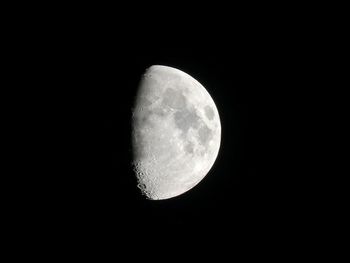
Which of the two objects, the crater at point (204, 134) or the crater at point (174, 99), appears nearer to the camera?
the crater at point (174, 99)

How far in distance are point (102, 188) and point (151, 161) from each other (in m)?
0.60

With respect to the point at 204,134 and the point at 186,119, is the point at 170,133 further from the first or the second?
the point at 204,134

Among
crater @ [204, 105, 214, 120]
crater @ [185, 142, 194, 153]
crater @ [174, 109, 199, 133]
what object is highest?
crater @ [204, 105, 214, 120]

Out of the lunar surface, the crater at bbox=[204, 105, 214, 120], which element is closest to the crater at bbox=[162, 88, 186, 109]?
the lunar surface

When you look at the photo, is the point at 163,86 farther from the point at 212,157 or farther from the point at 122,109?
the point at 212,157

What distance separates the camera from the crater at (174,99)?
3768 millimetres

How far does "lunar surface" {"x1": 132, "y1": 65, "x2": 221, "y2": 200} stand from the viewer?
368 centimetres

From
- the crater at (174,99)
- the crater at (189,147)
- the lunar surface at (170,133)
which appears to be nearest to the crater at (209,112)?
the lunar surface at (170,133)

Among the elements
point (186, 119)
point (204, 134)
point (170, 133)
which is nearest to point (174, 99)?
point (186, 119)

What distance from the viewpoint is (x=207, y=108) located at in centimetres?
416

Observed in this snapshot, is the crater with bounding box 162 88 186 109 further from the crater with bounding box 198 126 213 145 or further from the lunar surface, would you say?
the crater with bounding box 198 126 213 145

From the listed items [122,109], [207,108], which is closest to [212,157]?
[207,108]

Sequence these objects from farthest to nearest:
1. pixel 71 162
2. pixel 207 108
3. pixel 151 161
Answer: pixel 207 108, pixel 151 161, pixel 71 162

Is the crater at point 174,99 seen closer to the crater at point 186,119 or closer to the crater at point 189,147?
the crater at point 186,119
